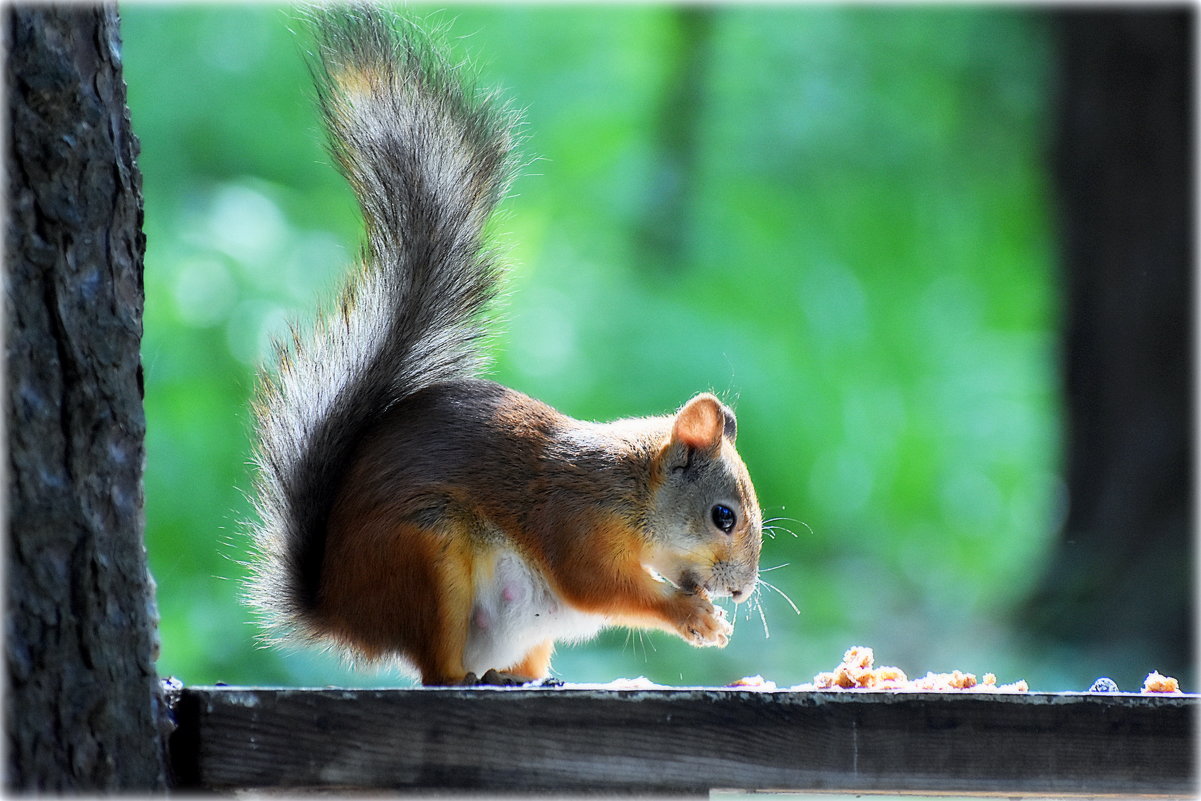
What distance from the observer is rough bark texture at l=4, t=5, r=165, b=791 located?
1.56 meters

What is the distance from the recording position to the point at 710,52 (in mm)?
6578

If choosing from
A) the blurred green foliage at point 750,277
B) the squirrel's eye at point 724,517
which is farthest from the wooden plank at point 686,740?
the blurred green foliage at point 750,277

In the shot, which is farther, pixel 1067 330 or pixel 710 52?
pixel 710 52

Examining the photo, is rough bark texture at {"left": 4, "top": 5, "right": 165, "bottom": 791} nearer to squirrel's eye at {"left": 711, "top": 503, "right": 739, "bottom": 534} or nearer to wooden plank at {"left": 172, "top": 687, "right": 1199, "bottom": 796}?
wooden plank at {"left": 172, "top": 687, "right": 1199, "bottom": 796}

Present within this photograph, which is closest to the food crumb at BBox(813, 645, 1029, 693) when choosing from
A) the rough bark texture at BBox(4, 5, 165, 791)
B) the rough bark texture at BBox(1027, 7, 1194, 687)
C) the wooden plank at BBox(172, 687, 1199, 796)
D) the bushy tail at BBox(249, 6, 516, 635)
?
the wooden plank at BBox(172, 687, 1199, 796)

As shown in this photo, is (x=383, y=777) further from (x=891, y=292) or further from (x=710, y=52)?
(x=710, y=52)

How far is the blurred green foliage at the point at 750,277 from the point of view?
14.5 feet

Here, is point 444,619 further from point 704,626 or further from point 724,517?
point 724,517

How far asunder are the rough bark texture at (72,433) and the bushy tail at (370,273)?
0.52m

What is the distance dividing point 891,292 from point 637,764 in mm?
4699

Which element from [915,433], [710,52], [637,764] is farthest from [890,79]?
[637,764]

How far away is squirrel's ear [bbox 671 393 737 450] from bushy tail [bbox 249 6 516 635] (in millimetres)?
494

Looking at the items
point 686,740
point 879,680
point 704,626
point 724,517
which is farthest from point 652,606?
point 686,740

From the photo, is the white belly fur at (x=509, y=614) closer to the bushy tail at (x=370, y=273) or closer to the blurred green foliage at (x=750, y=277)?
the bushy tail at (x=370, y=273)
